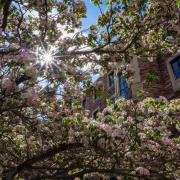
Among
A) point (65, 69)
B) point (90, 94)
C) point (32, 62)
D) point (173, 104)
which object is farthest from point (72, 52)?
point (173, 104)

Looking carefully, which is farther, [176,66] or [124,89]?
[124,89]

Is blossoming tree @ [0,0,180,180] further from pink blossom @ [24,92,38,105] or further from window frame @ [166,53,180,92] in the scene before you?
window frame @ [166,53,180,92]

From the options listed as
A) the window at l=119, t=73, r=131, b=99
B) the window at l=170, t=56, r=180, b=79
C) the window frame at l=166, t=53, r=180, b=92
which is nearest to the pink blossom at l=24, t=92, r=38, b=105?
the window frame at l=166, t=53, r=180, b=92

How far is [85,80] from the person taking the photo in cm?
824

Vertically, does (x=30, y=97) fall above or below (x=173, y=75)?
below

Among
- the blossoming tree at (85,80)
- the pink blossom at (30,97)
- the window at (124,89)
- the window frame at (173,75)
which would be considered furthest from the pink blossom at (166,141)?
the window at (124,89)

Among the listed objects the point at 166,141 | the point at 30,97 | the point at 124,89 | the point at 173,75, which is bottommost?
the point at 166,141

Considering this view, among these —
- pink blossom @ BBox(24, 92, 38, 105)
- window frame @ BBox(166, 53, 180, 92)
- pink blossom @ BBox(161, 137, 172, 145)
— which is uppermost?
window frame @ BBox(166, 53, 180, 92)

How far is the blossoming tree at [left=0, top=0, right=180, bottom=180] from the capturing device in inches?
271

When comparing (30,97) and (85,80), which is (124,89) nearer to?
(85,80)

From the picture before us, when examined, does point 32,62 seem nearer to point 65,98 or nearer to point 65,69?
point 65,69

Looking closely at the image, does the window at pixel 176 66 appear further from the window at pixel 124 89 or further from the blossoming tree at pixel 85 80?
the blossoming tree at pixel 85 80

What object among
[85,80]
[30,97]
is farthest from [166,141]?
[30,97]

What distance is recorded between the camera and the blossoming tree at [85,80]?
687cm
